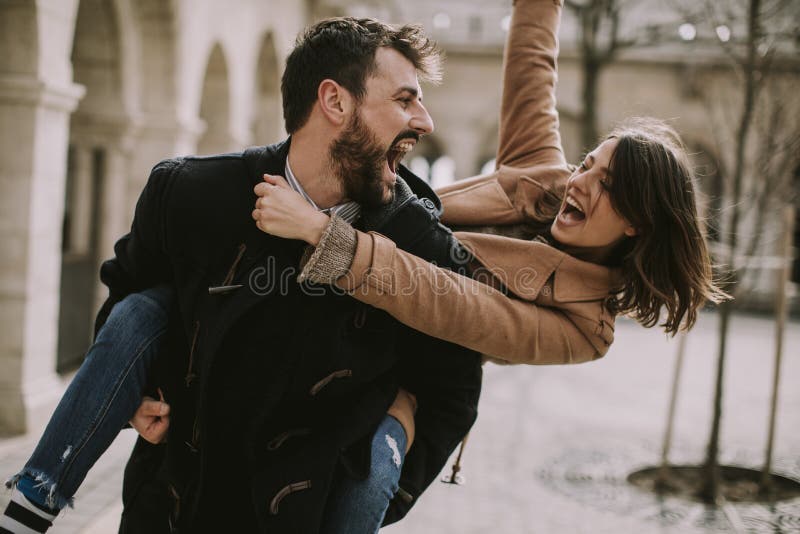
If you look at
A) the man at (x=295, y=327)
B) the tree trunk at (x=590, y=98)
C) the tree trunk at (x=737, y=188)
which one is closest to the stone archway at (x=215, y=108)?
the tree trunk at (x=590, y=98)

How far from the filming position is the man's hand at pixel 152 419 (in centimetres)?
226

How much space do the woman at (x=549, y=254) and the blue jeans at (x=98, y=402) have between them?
476mm

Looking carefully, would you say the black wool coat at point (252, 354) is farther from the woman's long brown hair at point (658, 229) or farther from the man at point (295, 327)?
the woman's long brown hair at point (658, 229)

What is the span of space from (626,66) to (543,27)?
2133cm

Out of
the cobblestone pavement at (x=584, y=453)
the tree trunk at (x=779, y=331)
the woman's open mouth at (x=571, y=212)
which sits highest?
the woman's open mouth at (x=571, y=212)

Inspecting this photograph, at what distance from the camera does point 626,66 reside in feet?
75.2

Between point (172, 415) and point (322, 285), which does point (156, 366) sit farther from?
point (322, 285)

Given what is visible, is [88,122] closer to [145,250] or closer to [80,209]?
[80,209]

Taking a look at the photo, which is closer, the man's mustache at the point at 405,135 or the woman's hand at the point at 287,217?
the woman's hand at the point at 287,217

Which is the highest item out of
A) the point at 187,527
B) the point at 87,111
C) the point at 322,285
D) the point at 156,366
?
the point at 87,111

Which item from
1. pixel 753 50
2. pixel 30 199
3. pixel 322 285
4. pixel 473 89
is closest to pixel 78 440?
pixel 322 285

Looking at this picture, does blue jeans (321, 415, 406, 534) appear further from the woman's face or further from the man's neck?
the woman's face

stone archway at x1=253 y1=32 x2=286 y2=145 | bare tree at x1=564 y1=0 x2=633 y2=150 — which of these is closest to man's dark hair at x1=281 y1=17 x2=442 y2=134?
bare tree at x1=564 y1=0 x2=633 y2=150

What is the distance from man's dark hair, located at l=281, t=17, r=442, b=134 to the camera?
7.55 feet
